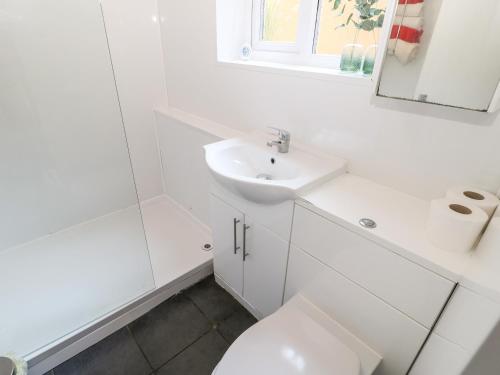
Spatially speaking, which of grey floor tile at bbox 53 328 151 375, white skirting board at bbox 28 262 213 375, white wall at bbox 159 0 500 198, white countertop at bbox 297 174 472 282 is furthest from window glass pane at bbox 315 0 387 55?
grey floor tile at bbox 53 328 151 375

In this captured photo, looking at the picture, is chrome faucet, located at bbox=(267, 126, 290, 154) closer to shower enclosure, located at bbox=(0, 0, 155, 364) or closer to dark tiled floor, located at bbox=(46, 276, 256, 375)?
dark tiled floor, located at bbox=(46, 276, 256, 375)

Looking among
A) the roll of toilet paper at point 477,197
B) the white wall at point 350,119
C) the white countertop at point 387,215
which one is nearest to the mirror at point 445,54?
the white wall at point 350,119

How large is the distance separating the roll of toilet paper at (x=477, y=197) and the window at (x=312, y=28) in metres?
0.65

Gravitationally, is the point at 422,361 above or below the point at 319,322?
above

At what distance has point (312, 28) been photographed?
1343mm

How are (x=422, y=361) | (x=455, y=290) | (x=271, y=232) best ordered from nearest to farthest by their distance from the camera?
(x=455, y=290) < (x=422, y=361) < (x=271, y=232)

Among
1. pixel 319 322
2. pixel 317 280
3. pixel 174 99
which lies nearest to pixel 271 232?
pixel 317 280

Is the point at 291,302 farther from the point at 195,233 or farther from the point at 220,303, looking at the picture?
the point at 195,233

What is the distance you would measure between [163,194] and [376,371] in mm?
1971

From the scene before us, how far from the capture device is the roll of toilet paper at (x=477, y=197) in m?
0.75

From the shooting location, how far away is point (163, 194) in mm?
2422

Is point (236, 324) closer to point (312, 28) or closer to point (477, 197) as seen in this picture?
point (477, 197)

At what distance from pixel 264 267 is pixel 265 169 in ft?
1.47

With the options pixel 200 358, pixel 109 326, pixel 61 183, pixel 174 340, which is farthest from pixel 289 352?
pixel 61 183
